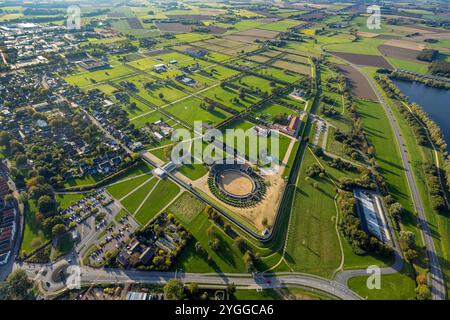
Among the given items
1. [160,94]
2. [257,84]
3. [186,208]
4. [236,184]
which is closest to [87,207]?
[186,208]

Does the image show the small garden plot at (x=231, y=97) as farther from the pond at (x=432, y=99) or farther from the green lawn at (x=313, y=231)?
the pond at (x=432, y=99)

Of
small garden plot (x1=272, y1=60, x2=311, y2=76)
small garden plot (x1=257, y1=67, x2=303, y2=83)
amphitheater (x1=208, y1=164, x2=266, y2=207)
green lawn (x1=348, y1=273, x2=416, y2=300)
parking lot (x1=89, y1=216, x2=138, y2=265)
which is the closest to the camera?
green lawn (x1=348, y1=273, x2=416, y2=300)

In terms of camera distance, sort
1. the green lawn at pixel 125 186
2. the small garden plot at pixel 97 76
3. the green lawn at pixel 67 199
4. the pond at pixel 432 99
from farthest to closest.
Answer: the small garden plot at pixel 97 76, the pond at pixel 432 99, the green lawn at pixel 125 186, the green lawn at pixel 67 199

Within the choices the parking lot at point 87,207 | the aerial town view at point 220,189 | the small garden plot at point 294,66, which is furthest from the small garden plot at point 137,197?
the small garden plot at point 294,66

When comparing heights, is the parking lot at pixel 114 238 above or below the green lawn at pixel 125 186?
below

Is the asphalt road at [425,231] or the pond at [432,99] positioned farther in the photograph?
the pond at [432,99]

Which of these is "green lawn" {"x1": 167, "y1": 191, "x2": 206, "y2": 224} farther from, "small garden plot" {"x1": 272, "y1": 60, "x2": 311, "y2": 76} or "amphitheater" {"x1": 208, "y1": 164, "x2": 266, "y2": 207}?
"small garden plot" {"x1": 272, "y1": 60, "x2": 311, "y2": 76}

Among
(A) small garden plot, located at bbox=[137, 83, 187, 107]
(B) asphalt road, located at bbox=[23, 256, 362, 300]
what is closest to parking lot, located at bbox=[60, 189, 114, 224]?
(B) asphalt road, located at bbox=[23, 256, 362, 300]

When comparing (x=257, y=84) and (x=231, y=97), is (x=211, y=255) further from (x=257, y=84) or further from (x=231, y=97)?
(x=257, y=84)
